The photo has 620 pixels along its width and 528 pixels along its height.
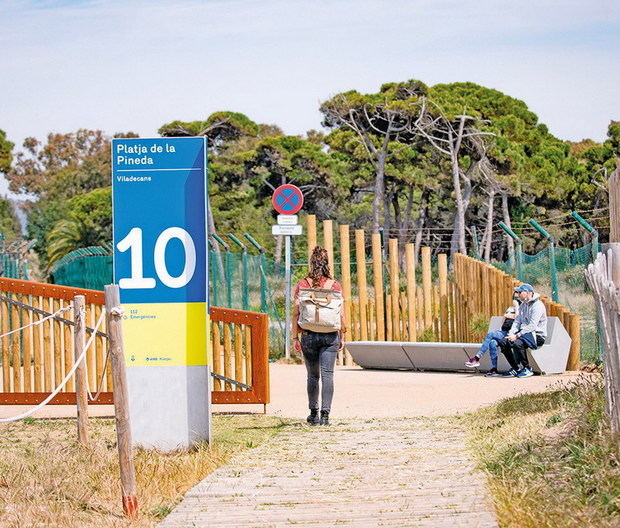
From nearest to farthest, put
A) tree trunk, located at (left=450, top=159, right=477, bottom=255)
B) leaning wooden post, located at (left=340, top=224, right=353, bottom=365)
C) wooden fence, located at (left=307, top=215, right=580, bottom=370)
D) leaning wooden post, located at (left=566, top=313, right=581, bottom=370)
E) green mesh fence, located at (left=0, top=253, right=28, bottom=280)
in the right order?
leaning wooden post, located at (left=566, top=313, right=581, bottom=370) → wooden fence, located at (left=307, top=215, right=580, bottom=370) → leaning wooden post, located at (left=340, top=224, right=353, bottom=365) → green mesh fence, located at (left=0, top=253, right=28, bottom=280) → tree trunk, located at (left=450, top=159, right=477, bottom=255)

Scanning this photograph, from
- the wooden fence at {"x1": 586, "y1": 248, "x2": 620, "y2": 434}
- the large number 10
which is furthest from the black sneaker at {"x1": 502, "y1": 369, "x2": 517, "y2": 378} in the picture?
the wooden fence at {"x1": 586, "y1": 248, "x2": 620, "y2": 434}

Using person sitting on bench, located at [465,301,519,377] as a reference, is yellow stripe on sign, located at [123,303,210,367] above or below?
above

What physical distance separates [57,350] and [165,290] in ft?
12.8

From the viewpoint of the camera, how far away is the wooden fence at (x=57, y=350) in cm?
1347

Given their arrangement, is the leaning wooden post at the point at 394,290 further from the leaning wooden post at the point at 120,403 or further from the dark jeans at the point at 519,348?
the leaning wooden post at the point at 120,403

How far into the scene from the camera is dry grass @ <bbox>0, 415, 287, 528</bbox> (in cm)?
763

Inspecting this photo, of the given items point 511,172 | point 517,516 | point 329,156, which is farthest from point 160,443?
point 329,156

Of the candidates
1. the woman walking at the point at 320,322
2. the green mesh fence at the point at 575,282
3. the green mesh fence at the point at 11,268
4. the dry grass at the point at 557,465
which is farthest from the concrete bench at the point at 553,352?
the green mesh fence at the point at 11,268

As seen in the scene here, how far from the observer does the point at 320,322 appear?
1168 centimetres

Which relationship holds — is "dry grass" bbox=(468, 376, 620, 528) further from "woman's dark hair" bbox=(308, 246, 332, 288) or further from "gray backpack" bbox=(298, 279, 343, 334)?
"woman's dark hair" bbox=(308, 246, 332, 288)

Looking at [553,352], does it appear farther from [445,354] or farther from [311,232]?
[311,232]

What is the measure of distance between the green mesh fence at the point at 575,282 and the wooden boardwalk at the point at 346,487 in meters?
8.34

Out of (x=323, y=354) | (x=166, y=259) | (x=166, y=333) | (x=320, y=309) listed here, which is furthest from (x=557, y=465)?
(x=323, y=354)

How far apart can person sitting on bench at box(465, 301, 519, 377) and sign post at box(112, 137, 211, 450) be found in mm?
8367
